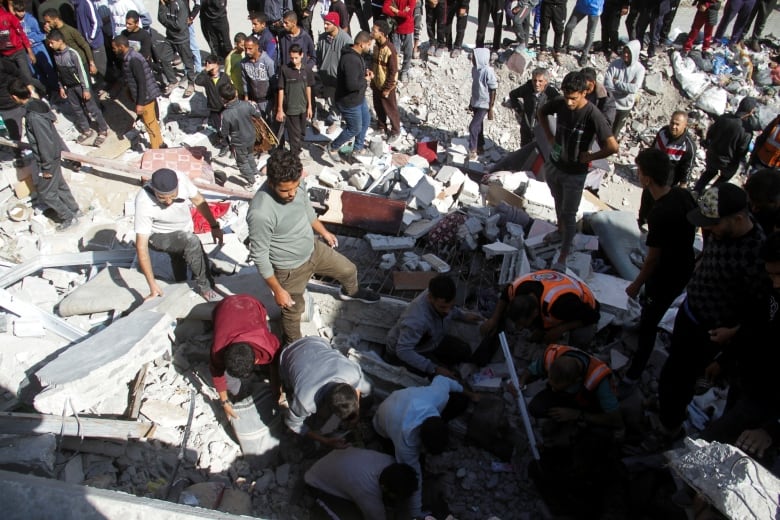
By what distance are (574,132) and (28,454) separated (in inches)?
190

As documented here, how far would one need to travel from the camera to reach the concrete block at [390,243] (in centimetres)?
600

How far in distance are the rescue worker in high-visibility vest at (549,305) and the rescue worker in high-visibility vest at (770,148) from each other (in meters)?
3.63

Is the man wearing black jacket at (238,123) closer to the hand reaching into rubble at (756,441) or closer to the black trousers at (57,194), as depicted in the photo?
the black trousers at (57,194)

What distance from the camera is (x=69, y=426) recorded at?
12.0 feet

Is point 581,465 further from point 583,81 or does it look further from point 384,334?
point 583,81

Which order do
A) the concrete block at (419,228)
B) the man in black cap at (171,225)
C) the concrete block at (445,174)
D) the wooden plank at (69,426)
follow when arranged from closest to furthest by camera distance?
the wooden plank at (69,426) < the man in black cap at (171,225) < the concrete block at (419,228) < the concrete block at (445,174)

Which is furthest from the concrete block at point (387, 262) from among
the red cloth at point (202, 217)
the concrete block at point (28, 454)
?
the concrete block at point (28, 454)

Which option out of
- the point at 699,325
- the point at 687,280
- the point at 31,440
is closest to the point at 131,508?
the point at 31,440

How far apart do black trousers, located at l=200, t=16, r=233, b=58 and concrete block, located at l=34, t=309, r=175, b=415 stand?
637cm

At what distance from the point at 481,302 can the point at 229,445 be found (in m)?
2.64

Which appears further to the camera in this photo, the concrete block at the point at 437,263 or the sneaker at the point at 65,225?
the sneaker at the point at 65,225

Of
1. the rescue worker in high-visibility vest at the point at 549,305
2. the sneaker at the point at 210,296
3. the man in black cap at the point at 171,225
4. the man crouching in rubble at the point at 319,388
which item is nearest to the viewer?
the man crouching in rubble at the point at 319,388

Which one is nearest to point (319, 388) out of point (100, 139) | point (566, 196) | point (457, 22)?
point (566, 196)

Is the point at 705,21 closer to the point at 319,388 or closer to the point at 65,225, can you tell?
the point at 319,388
